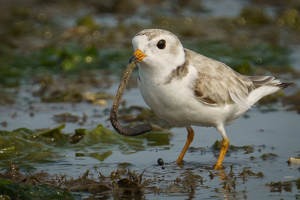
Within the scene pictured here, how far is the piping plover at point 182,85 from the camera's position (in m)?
5.44

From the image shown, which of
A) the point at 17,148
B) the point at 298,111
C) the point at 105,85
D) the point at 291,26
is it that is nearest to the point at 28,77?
the point at 105,85

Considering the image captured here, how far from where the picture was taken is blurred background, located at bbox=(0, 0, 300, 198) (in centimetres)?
686

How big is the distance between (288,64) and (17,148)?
23.1 feet

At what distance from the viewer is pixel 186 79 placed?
5645 millimetres

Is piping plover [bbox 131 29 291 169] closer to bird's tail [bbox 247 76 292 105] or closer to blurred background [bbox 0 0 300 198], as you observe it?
bird's tail [bbox 247 76 292 105]

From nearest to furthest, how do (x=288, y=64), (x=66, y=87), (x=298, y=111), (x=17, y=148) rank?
(x=17, y=148) → (x=298, y=111) → (x=66, y=87) → (x=288, y=64)

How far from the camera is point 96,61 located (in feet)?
37.1

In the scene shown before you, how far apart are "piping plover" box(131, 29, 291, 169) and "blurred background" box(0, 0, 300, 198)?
91cm

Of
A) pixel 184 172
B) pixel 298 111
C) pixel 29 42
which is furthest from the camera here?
pixel 29 42

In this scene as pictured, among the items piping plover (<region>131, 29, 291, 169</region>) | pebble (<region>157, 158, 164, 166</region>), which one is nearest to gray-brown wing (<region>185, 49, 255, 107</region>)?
piping plover (<region>131, 29, 291, 169</region>)

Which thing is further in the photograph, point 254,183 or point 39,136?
point 39,136

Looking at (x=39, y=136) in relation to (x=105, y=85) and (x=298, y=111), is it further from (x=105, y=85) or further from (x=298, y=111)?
(x=298, y=111)

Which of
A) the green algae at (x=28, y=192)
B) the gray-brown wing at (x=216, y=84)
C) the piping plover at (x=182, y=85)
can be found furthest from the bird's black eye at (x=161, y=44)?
the green algae at (x=28, y=192)

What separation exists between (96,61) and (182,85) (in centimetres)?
601
